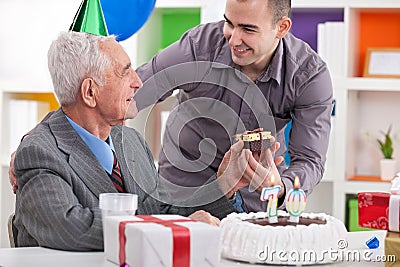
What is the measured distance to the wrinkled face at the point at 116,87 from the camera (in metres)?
2.28

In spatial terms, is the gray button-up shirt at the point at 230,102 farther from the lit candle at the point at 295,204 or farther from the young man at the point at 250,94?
the lit candle at the point at 295,204

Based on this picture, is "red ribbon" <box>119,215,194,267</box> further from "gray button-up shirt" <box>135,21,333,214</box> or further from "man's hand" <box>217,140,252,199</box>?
"gray button-up shirt" <box>135,21,333,214</box>

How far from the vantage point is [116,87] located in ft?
7.56

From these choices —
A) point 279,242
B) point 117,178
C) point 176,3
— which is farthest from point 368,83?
point 279,242

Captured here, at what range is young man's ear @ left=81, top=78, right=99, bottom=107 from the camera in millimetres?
2260

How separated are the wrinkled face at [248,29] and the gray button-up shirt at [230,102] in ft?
0.27

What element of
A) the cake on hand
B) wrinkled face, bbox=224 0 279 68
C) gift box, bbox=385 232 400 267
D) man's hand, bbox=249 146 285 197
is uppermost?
wrinkled face, bbox=224 0 279 68

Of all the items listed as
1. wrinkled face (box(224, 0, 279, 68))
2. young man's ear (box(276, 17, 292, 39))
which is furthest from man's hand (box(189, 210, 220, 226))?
young man's ear (box(276, 17, 292, 39))

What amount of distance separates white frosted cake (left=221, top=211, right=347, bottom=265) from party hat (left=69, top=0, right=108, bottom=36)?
1.12 metres

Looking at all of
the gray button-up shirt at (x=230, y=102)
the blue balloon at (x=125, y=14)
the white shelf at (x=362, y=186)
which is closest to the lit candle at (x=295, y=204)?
the gray button-up shirt at (x=230, y=102)

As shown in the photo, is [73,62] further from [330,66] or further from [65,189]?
[330,66]

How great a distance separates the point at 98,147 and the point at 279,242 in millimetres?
715

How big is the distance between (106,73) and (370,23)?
2237mm

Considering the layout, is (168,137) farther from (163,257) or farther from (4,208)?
(4,208)
